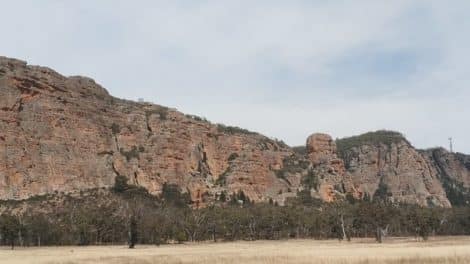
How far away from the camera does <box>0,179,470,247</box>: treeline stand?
384ft

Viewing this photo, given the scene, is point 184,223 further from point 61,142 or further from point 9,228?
point 61,142

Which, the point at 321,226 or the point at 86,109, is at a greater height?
the point at 86,109

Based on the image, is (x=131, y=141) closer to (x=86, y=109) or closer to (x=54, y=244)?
(x=86, y=109)

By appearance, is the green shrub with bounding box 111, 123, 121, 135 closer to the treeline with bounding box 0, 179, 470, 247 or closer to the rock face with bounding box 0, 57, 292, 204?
the rock face with bounding box 0, 57, 292, 204

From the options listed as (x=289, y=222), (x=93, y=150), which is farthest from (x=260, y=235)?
(x=93, y=150)

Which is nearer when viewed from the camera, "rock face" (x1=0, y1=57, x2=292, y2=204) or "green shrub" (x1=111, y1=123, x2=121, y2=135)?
"rock face" (x1=0, y1=57, x2=292, y2=204)

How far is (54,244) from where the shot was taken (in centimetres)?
11494

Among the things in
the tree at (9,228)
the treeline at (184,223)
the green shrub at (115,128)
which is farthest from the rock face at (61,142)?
the tree at (9,228)

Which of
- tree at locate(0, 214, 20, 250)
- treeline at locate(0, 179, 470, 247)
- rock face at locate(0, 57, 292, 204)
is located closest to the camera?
tree at locate(0, 214, 20, 250)

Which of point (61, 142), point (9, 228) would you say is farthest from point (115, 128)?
point (9, 228)

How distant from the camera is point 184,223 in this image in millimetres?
136000

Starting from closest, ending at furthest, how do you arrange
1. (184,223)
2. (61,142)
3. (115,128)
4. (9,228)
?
(9,228)
(184,223)
(61,142)
(115,128)

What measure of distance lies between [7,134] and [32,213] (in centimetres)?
3389

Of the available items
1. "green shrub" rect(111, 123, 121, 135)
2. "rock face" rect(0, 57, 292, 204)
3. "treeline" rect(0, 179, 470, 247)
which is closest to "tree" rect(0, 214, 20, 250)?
"treeline" rect(0, 179, 470, 247)
